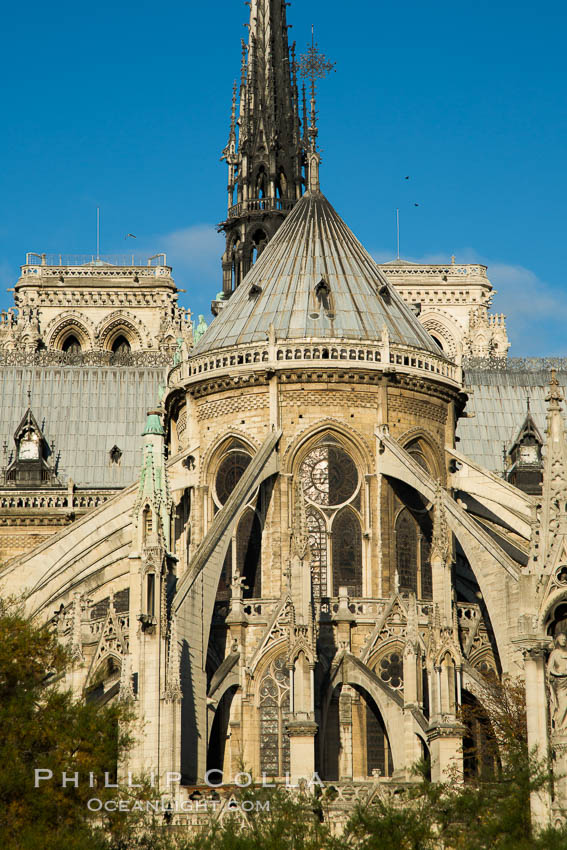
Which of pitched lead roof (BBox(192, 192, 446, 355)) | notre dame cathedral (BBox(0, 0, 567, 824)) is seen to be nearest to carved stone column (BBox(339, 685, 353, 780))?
notre dame cathedral (BBox(0, 0, 567, 824))

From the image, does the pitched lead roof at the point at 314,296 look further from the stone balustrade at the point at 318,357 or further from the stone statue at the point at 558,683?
the stone statue at the point at 558,683

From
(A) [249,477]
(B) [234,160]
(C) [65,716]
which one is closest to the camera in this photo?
(C) [65,716]

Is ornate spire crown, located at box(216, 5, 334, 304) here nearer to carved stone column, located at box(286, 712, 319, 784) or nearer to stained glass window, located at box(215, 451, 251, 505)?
stained glass window, located at box(215, 451, 251, 505)

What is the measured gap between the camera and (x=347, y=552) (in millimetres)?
59844

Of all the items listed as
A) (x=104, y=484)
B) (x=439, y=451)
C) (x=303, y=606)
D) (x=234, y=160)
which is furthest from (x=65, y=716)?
(x=234, y=160)

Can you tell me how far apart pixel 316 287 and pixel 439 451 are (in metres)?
6.26

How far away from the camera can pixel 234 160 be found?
9619cm

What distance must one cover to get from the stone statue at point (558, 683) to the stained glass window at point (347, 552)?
25.7m

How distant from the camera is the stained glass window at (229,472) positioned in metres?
61.4

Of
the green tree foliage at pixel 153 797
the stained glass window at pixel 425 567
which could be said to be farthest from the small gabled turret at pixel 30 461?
the green tree foliage at pixel 153 797

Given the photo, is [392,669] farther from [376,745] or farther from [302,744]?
[302,744]

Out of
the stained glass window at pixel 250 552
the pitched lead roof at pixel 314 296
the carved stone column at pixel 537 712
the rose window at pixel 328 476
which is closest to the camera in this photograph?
the carved stone column at pixel 537 712

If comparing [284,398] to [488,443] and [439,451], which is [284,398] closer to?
[439,451]

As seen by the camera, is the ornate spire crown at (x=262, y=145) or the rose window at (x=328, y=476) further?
the ornate spire crown at (x=262, y=145)
